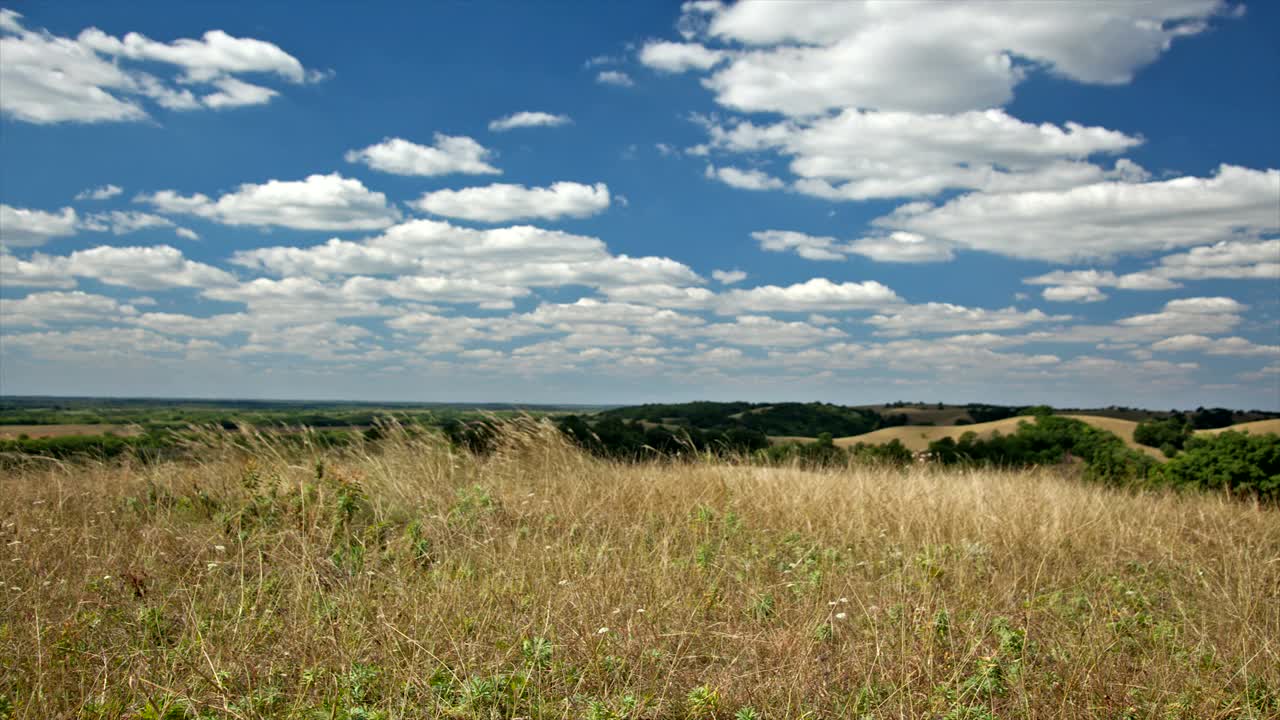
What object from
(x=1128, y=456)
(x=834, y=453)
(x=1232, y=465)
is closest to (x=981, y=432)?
(x=1128, y=456)

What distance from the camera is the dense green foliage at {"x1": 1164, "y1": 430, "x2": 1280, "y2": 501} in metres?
11.5

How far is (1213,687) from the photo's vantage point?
421cm

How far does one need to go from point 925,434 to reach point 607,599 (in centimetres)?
1493

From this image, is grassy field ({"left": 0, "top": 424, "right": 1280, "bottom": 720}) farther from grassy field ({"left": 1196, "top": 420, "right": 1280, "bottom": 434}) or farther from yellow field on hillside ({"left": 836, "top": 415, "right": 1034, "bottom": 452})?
yellow field on hillside ({"left": 836, "top": 415, "right": 1034, "bottom": 452})

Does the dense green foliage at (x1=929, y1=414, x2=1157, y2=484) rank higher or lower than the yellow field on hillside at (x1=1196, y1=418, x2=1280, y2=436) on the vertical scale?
lower

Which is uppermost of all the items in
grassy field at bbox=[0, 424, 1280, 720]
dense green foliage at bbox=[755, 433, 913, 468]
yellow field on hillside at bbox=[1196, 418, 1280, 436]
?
yellow field on hillside at bbox=[1196, 418, 1280, 436]

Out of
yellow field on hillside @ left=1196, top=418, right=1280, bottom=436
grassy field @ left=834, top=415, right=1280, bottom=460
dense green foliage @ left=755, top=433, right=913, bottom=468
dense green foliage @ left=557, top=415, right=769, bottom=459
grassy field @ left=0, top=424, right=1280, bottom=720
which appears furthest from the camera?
grassy field @ left=834, top=415, right=1280, bottom=460

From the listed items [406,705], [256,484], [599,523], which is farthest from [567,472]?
[406,705]

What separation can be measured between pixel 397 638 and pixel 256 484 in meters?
5.16

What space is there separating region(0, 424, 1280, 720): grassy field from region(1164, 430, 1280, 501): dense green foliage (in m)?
1.94

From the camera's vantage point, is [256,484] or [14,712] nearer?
[14,712]

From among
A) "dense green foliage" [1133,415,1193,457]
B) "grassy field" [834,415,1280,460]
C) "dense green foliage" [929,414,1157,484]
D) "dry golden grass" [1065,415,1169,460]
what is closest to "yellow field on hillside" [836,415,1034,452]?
"grassy field" [834,415,1280,460]

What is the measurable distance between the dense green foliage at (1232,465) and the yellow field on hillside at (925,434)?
175 inches

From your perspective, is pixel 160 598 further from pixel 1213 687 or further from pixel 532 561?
pixel 1213 687
